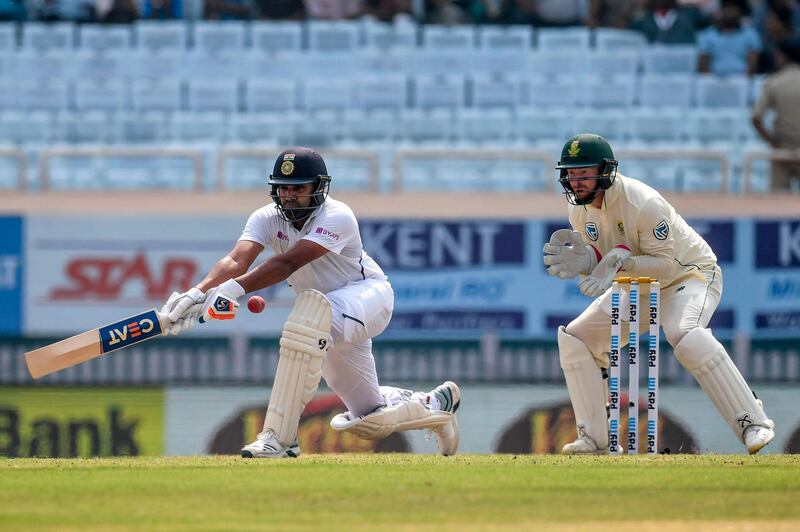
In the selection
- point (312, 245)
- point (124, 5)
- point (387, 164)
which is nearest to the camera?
point (312, 245)

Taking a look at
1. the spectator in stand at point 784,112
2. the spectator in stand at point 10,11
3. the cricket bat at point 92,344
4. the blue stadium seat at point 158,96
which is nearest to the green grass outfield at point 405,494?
the cricket bat at point 92,344

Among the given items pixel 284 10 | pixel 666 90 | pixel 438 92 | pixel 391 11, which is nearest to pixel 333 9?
pixel 284 10

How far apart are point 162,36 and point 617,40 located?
4679 mm

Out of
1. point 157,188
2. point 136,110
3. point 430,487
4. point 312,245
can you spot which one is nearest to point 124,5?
point 136,110

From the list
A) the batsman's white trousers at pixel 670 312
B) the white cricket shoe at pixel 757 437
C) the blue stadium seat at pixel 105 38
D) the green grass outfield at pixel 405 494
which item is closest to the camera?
the green grass outfield at pixel 405 494

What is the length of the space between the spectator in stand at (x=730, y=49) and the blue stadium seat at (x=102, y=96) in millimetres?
5862

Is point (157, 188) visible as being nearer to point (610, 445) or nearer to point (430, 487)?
point (610, 445)

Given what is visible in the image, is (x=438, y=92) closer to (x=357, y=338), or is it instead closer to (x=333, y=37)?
(x=333, y=37)

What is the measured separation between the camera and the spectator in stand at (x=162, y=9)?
1656cm

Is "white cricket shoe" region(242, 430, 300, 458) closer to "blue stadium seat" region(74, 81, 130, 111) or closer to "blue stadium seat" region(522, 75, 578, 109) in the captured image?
"blue stadium seat" region(522, 75, 578, 109)

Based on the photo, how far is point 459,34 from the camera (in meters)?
15.7

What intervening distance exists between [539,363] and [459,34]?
15.1ft

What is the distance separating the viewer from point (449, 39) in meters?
15.7

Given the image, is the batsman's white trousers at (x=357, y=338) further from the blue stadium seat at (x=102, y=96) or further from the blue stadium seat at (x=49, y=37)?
the blue stadium seat at (x=49, y=37)
